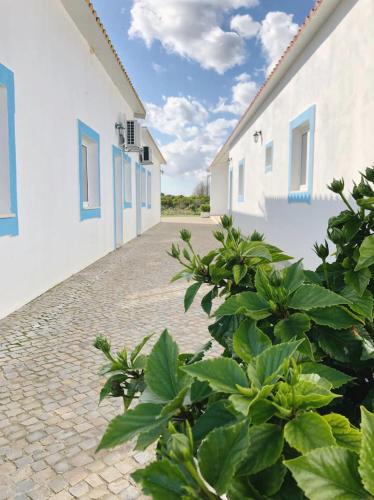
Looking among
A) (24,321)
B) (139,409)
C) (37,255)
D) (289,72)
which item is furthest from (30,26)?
(139,409)

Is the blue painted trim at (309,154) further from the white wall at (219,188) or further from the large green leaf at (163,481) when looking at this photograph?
the white wall at (219,188)

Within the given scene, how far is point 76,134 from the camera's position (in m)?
8.38

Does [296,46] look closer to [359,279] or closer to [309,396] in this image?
[359,279]

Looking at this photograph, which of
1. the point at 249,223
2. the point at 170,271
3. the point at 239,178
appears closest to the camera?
the point at 170,271

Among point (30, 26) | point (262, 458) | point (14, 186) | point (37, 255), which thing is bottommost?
point (37, 255)

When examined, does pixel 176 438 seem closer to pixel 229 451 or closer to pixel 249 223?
pixel 229 451

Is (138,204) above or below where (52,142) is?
below

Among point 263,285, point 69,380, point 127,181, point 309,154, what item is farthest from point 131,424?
point 127,181

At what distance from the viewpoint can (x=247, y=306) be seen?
35.5 inches

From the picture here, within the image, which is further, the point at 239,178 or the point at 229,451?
the point at 239,178

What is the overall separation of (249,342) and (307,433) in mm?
252

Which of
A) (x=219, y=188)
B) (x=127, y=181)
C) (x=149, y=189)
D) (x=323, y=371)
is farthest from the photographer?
(x=219, y=188)

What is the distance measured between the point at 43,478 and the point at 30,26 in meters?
5.92

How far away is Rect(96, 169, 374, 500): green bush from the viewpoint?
513 millimetres
